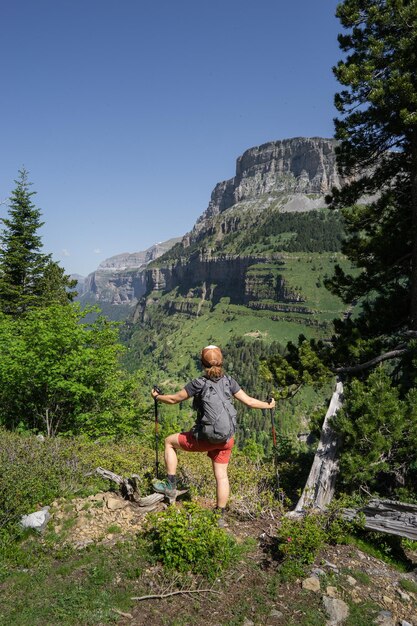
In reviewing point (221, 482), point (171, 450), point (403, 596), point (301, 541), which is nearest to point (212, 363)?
point (171, 450)

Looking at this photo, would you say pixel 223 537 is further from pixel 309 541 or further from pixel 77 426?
pixel 77 426

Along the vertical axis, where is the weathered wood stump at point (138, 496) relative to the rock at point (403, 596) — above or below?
above

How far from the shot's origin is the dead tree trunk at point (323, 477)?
27.3ft

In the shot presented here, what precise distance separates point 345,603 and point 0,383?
16069 mm

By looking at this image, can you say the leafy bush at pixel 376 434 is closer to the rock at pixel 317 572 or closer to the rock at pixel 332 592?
the rock at pixel 317 572

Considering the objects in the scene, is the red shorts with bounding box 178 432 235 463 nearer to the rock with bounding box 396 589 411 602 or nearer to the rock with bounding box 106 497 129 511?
the rock with bounding box 106 497 129 511

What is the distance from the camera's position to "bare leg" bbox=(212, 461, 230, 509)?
23.7 feet

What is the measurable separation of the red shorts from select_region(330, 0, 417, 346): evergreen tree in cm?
632

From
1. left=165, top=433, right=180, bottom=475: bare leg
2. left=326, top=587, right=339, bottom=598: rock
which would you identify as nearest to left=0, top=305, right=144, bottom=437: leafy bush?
left=165, top=433, right=180, bottom=475: bare leg

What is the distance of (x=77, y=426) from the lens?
1778cm

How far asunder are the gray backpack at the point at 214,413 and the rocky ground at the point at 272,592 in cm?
235

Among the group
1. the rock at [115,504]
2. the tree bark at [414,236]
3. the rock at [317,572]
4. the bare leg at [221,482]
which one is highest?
the tree bark at [414,236]

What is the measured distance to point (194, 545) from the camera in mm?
6398

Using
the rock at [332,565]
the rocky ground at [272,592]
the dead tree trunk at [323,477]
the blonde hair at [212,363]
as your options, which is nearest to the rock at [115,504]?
the rocky ground at [272,592]
